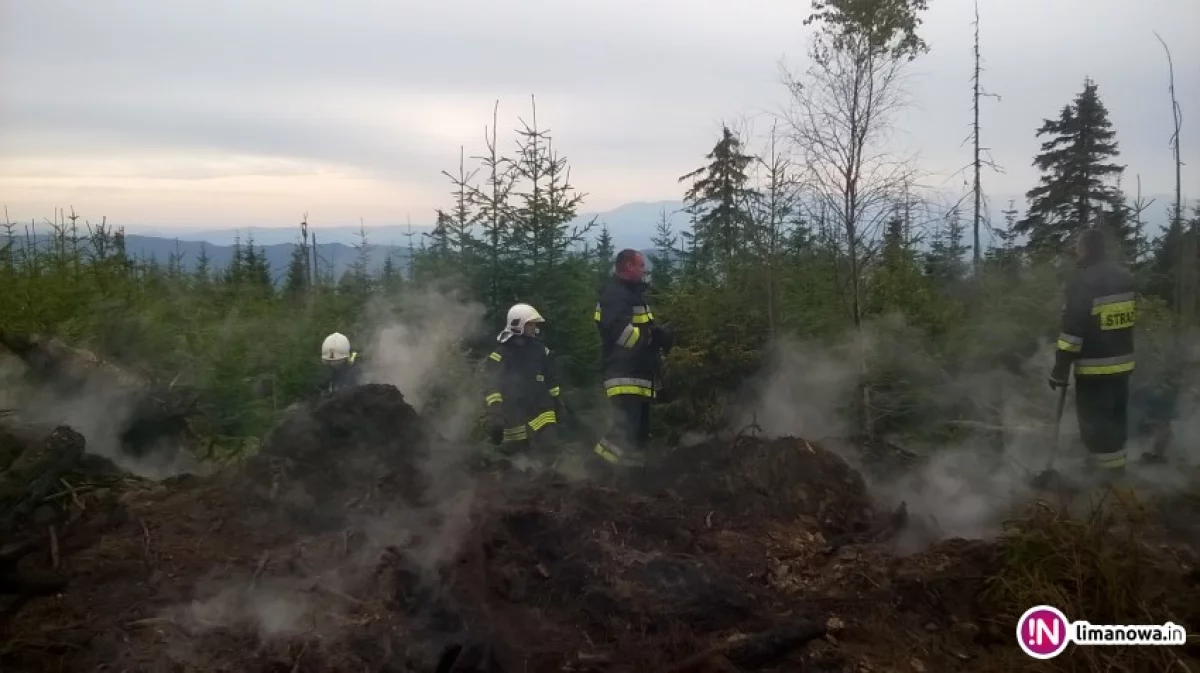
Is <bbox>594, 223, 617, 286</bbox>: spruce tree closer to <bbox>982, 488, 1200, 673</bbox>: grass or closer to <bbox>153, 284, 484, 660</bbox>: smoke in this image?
<bbox>153, 284, 484, 660</bbox>: smoke

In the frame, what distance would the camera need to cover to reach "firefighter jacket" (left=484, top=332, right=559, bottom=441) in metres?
8.01

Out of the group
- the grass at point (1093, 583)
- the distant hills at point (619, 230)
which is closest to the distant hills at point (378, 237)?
the distant hills at point (619, 230)

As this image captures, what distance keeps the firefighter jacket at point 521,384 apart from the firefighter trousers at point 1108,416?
194 inches

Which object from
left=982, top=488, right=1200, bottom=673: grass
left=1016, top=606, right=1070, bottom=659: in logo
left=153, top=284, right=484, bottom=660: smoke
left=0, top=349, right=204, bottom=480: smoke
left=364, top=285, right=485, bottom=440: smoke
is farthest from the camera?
left=364, top=285, right=485, bottom=440: smoke

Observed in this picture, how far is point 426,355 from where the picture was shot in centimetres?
1029

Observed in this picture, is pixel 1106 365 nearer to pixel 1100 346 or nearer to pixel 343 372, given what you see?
pixel 1100 346

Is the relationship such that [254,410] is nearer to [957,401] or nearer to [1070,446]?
[957,401]

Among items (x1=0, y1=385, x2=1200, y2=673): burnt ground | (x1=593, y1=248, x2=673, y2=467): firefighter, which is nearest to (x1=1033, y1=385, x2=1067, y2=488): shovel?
(x1=0, y1=385, x2=1200, y2=673): burnt ground

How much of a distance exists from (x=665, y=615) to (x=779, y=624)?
2.23 feet

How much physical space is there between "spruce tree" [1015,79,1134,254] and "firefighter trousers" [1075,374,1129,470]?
14.4 ft

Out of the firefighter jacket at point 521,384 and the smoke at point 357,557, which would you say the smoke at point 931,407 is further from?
the smoke at point 357,557

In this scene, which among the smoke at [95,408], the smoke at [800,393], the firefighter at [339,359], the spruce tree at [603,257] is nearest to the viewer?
the smoke at [95,408]

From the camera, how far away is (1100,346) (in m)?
6.74

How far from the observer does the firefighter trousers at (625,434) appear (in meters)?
7.78
